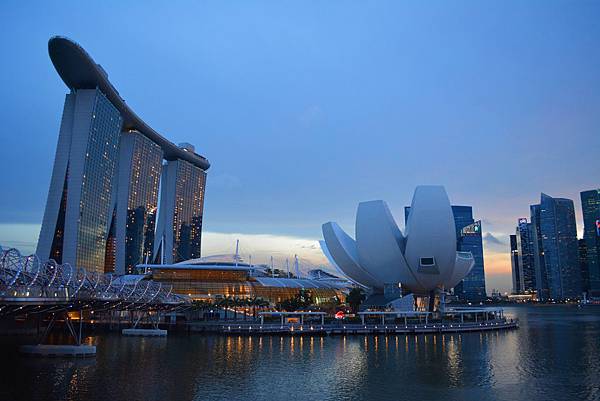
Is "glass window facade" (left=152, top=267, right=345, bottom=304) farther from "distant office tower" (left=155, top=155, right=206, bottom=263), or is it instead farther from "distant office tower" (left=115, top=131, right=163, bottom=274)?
"distant office tower" (left=155, top=155, right=206, bottom=263)

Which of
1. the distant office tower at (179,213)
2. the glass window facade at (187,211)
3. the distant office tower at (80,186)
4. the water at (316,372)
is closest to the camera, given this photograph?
the water at (316,372)

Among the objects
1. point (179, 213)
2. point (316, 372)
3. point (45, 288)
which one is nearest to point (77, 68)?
point (45, 288)

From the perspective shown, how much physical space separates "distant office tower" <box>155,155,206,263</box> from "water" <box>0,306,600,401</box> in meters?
100

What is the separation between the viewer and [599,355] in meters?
37.2

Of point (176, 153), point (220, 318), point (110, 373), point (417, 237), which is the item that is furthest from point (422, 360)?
point (176, 153)

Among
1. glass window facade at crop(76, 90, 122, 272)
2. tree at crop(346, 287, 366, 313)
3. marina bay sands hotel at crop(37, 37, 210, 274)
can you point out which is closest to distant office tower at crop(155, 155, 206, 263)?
marina bay sands hotel at crop(37, 37, 210, 274)

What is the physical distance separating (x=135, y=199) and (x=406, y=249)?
251 feet

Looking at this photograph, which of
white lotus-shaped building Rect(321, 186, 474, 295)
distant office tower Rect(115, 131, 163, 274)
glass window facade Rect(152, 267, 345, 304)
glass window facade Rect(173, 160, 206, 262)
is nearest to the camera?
white lotus-shaped building Rect(321, 186, 474, 295)

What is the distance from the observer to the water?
23.8m

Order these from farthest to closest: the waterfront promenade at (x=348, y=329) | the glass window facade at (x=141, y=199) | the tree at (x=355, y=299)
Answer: the glass window facade at (x=141, y=199) < the tree at (x=355, y=299) < the waterfront promenade at (x=348, y=329)

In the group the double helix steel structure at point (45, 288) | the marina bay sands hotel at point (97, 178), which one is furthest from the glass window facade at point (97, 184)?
the double helix steel structure at point (45, 288)

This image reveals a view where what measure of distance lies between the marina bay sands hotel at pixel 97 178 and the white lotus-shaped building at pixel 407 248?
1688 inches

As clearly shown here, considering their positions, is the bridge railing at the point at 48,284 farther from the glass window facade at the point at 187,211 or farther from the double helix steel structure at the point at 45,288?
the glass window facade at the point at 187,211

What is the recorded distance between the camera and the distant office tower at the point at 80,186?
8438 cm
